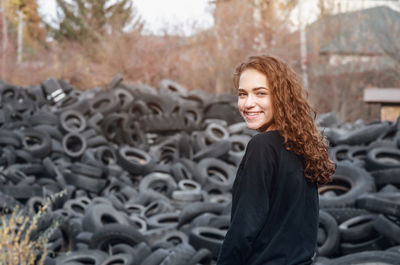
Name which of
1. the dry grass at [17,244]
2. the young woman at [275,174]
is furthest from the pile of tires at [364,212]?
the dry grass at [17,244]

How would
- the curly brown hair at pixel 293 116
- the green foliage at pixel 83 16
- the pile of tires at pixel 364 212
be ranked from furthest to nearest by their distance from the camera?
the green foliage at pixel 83 16, the pile of tires at pixel 364 212, the curly brown hair at pixel 293 116

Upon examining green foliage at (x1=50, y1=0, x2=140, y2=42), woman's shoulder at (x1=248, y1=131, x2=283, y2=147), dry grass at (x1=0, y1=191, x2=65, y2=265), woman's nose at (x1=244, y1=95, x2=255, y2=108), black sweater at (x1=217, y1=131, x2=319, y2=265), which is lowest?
dry grass at (x1=0, y1=191, x2=65, y2=265)

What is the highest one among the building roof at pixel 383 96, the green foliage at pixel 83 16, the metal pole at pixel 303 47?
the green foliage at pixel 83 16

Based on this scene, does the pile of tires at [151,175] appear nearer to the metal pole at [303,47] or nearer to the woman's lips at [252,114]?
the woman's lips at [252,114]

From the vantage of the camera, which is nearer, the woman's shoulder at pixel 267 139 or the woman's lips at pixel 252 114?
the woman's shoulder at pixel 267 139

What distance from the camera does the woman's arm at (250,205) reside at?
61.7 inches

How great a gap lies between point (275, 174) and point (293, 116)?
27 cm

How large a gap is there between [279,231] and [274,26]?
69.7 ft

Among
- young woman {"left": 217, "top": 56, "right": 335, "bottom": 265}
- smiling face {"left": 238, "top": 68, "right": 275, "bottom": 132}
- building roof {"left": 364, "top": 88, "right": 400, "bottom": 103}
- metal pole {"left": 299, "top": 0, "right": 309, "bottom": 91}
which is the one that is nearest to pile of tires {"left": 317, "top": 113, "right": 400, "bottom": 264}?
young woman {"left": 217, "top": 56, "right": 335, "bottom": 265}

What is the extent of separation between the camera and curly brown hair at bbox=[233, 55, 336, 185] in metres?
1.69

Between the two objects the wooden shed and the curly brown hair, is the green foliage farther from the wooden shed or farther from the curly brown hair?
the curly brown hair

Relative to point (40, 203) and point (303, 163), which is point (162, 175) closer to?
point (40, 203)

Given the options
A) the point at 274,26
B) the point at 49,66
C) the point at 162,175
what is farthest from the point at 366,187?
the point at 49,66

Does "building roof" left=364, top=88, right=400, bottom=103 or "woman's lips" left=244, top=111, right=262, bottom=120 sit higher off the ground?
"woman's lips" left=244, top=111, right=262, bottom=120
